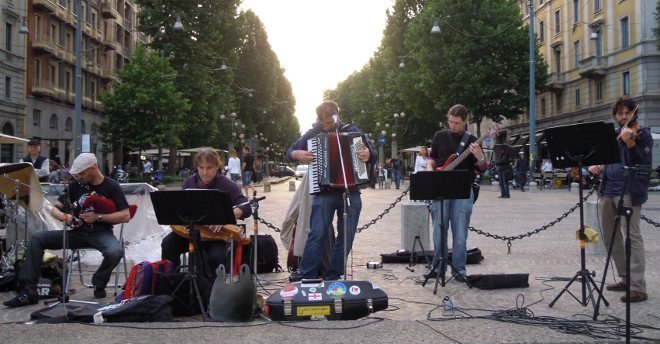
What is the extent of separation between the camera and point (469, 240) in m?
12.2

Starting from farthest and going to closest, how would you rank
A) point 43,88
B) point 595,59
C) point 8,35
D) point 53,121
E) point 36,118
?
point 53,121
point 595,59
point 36,118
point 43,88
point 8,35

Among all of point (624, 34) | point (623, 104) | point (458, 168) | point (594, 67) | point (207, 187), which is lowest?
point (207, 187)

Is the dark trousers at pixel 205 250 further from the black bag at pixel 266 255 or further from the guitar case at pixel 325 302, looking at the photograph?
the black bag at pixel 266 255

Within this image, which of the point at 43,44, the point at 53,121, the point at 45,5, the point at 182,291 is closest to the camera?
the point at 182,291

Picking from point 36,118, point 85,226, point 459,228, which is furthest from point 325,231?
point 36,118

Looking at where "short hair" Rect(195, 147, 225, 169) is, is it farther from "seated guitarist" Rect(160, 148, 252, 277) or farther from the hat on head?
the hat on head

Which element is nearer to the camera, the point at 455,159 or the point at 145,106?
the point at 455,159

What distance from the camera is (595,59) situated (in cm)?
4859

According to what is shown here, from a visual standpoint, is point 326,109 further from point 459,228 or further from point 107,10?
point 107,10

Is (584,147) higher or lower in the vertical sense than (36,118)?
lower

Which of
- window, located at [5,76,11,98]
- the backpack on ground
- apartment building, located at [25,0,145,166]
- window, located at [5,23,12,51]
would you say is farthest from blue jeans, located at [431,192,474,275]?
window, located at [5,23,12,51]

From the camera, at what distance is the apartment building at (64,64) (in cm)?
4700

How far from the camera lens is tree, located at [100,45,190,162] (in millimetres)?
41375

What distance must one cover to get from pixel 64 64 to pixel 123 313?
5229cm
